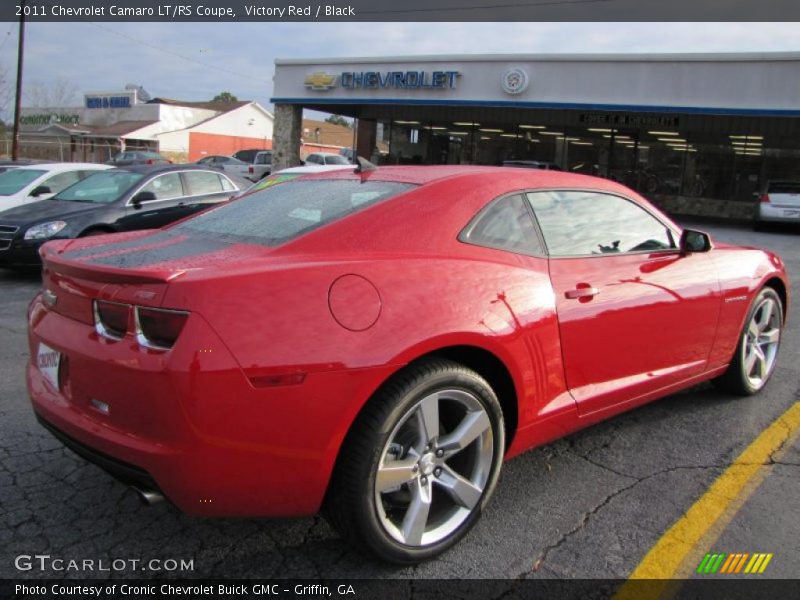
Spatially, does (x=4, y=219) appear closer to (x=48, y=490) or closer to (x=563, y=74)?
(x=48, y=490)

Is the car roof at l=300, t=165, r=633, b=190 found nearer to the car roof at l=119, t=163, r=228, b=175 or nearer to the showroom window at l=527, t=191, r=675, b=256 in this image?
the showroom window at l=527, t=191, r=675, b=256

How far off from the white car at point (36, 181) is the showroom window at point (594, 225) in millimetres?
8761

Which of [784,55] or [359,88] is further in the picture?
[359,88]

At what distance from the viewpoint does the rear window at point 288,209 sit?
2.66 meters

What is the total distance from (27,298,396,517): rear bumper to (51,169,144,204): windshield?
695 cm

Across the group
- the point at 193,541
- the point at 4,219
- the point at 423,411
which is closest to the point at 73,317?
the point at 193,541

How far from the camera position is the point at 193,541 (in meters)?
2.58

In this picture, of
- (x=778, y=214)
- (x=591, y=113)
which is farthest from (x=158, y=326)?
(x=591, y=113)

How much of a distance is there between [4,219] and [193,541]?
7.03 metres

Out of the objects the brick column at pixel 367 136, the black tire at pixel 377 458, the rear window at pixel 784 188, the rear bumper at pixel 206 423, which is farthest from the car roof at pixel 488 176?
the brick column at pixel 367 136

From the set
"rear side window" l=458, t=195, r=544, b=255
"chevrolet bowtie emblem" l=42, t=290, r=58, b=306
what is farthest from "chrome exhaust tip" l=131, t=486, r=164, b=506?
"rear side window" l=458, t=195, r=544, b=255

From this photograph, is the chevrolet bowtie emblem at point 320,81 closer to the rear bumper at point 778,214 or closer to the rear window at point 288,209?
the rear bumper at point 778,214

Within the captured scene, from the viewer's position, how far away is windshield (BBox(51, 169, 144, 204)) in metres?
8.61

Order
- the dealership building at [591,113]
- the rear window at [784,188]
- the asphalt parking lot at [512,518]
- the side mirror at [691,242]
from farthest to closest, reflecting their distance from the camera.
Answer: the dealership building at [591,113], the rear window at [784,188], the side mirror at [691,242], the asphalt parking lot at [512,518]
